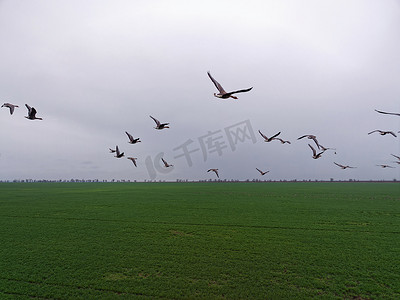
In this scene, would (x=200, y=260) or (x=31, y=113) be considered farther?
(x=31, y=113)

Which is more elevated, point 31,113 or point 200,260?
point 31,113

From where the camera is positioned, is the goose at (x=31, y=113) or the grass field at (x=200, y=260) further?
the goose at (x=31, y=113)

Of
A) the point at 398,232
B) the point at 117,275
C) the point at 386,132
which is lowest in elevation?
the point at 398,232

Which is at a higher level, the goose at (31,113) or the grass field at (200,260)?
the goose at (31,113)

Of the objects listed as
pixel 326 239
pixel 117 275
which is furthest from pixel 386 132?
pixel 117 275

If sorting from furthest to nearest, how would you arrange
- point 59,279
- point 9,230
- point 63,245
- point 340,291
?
point 9,230 → point 63,245 → point 59,279 → point 340,291

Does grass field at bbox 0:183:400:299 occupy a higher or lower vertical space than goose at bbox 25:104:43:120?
lower

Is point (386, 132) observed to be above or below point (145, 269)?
above

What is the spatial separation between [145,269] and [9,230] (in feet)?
42.3

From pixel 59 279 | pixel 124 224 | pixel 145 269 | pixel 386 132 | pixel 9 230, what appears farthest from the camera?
pixel 124 224

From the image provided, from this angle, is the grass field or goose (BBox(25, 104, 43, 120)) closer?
the grass field

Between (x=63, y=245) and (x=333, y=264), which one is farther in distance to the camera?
(x=63, y=245)

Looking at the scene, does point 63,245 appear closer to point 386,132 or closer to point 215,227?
point 215,227

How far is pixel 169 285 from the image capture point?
29.5 feet
